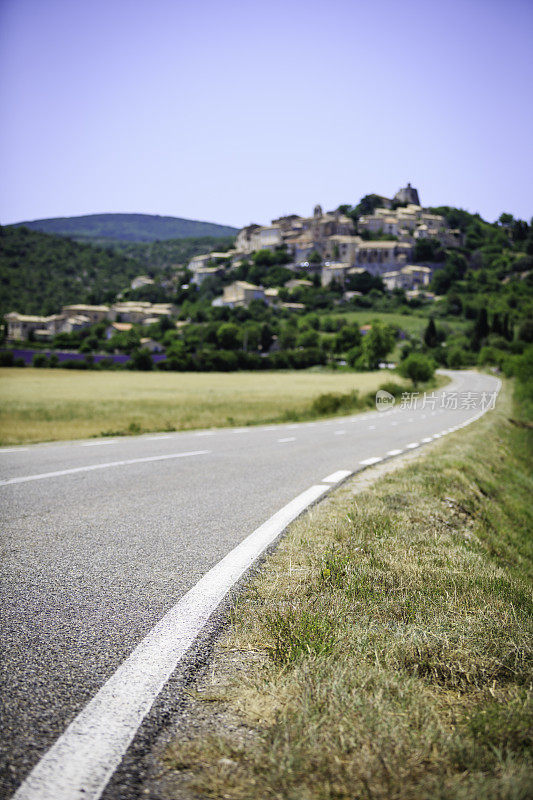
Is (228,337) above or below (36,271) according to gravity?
below

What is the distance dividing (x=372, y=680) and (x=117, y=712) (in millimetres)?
936

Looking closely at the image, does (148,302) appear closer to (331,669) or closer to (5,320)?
(5,320)

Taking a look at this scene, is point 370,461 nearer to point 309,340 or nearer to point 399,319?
point 309,340

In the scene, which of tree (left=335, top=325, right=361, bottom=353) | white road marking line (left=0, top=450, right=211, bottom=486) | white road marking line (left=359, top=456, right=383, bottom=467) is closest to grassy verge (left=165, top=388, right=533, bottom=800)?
white road marking line (left=0, top=450, right=211, bottom=486)

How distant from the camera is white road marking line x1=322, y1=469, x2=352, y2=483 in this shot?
739 centimetres

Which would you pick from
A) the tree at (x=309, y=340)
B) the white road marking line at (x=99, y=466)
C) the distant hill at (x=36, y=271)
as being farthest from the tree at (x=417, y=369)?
the tree at (x=309, y=340)

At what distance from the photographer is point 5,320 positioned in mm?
46875

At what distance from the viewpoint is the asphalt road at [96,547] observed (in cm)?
219

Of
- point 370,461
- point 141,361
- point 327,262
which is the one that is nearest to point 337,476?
point 370,461

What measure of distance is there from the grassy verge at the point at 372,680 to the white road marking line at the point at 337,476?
2.76 meters

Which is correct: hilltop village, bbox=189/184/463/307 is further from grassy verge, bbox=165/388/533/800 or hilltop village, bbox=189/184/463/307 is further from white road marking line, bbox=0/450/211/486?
grassy verge, bbox=165/388/533/800

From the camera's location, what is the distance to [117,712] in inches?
79.7

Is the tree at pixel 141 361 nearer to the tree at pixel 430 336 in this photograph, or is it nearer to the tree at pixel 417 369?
the tree at pixel 417 369

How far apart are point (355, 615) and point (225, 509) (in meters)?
2.71
